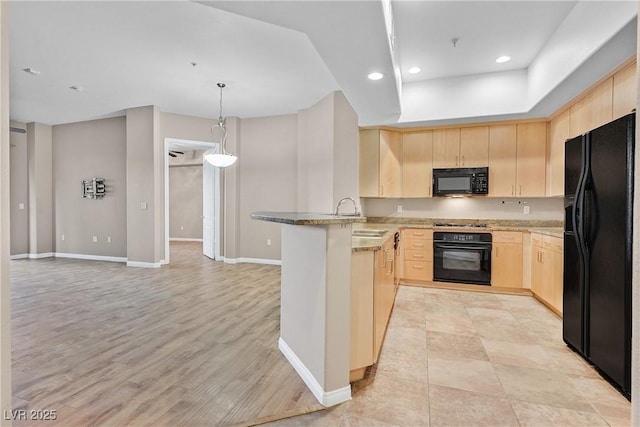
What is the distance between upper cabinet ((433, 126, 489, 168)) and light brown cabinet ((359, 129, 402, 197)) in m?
0.63

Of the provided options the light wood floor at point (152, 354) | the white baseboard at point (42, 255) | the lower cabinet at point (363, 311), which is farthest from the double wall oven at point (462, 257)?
the white baseboard at point (42, 255)

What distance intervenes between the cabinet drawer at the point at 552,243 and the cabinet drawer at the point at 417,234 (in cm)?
139

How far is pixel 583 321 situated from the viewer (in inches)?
96.6

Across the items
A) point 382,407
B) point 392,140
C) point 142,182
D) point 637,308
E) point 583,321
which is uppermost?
point 392,140

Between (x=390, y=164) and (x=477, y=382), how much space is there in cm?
353

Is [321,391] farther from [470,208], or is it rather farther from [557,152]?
[557,152]

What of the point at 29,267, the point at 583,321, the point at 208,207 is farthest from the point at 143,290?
the point at 583,321

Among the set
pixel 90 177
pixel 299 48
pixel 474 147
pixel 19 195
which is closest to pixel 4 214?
pixel 299 48

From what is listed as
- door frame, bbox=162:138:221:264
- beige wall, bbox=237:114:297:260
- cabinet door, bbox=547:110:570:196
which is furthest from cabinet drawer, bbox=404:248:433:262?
door frame, bbox=162:138:221:264

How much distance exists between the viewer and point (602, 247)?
2234mm

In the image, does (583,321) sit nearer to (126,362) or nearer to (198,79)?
(126,362)

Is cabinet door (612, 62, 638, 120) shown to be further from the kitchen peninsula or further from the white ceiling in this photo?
the kitchen peninsula

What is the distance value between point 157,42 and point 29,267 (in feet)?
17.4

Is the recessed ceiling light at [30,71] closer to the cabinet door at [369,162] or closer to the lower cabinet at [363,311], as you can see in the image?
the cabinet door at [369,162]
